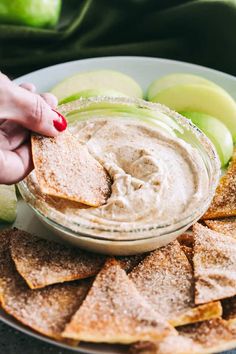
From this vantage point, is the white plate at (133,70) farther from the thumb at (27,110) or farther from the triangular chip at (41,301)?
the triangular chip at (41,301)

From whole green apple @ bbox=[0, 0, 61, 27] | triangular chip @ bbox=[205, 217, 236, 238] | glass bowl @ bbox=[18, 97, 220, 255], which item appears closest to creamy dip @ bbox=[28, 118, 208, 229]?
glass bowl @ bbox=[18, 97, 220, 255]

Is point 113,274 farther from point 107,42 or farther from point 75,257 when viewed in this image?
point 107,42

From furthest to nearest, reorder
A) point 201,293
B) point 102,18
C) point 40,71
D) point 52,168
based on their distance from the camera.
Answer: point 102,18 → point 40,71 → point 52,168 → point 201,293

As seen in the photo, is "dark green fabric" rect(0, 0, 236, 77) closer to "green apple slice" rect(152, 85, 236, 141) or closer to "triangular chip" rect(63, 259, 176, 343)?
"green apple slice" rect(152, 85, 236, 141)

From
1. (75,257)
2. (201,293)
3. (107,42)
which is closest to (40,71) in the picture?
(107,42)

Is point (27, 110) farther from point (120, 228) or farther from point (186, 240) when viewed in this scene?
point (186, 240)

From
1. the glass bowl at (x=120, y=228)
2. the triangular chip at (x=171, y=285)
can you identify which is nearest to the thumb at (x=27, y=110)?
the glass bowl at (x=120, y=228)
